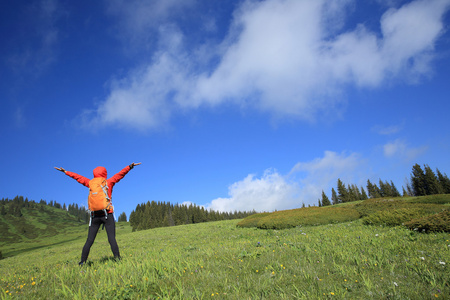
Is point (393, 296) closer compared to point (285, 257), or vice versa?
point (393, 296)

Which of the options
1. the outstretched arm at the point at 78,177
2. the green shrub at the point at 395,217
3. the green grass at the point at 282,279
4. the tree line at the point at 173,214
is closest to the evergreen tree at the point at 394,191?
the tree line at the point at 173,214

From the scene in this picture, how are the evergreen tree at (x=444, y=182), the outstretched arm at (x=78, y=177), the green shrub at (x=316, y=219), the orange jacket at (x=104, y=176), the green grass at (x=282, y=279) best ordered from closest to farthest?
the green grass at (x=282, y=279) → the orange jacket at (x=104, y=176) → the outstretched arm at (x=78, y=177) → the green shrub at (x=316, y=219) → the evergreen tree at (x=444, y=182)

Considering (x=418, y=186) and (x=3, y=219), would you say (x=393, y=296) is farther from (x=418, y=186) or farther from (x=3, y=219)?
(x=3, y=219)

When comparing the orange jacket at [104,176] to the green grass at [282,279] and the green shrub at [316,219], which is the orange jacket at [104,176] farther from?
the green shrub at [316,219]

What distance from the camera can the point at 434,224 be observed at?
762 cm

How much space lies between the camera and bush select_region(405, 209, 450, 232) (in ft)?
24.2

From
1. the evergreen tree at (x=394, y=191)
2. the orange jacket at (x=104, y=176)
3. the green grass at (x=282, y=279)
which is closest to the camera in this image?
the green grass at (x=282, y=279)

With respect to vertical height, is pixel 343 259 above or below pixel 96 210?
below

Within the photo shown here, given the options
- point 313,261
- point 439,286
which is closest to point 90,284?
point 313,261

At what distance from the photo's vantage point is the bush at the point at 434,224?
7383 mm

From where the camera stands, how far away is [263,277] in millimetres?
4043

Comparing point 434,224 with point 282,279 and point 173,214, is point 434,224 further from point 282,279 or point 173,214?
point 173,214

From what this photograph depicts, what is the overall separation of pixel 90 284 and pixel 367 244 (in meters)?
7.62

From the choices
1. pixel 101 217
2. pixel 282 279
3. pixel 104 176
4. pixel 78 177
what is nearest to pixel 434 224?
pixel 282 279
